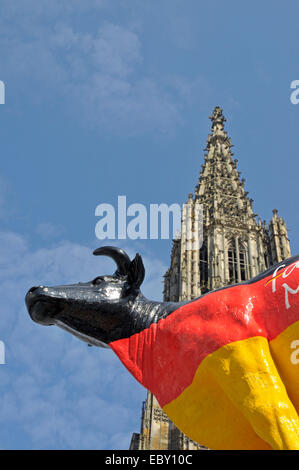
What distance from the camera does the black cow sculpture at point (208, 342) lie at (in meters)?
3.53

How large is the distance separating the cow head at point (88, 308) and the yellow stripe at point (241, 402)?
39.0 inches

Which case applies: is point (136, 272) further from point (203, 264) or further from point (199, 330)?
point (203, 264)

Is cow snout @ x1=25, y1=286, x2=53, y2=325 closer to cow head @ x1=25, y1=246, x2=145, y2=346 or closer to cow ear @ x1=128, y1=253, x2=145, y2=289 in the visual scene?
cow head @ x1=25, y1=246, x2=145, y2=346

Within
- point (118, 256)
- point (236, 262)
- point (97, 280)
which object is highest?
point (236, 262)

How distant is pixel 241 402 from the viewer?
3492 millimetres

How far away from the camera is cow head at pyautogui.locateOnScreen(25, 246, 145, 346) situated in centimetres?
456

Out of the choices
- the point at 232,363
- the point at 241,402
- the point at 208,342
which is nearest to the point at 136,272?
the point at 208,342

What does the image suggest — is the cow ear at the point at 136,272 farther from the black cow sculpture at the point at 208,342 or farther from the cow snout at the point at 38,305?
the cow snout at the point at 38,305


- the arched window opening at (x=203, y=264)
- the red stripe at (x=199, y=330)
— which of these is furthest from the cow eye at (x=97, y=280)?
the arched window opening at (x=203, y=264)

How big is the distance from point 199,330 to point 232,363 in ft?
1.62

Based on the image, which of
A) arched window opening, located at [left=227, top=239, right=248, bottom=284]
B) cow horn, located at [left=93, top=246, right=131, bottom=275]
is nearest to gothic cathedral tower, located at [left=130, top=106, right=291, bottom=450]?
arched window opening, located at [left=227, top=239, right=248, bottom=284]

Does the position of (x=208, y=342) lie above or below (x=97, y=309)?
below

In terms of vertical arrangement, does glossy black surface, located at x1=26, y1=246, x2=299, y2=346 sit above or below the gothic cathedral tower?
below
